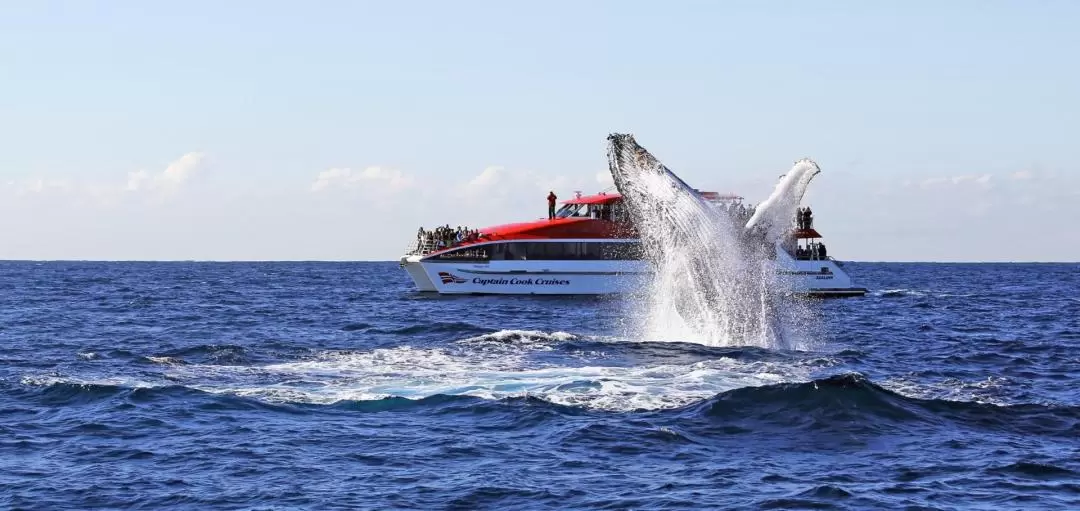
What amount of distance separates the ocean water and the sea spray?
1309mm

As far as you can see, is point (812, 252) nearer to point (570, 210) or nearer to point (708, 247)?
point (570, 210)

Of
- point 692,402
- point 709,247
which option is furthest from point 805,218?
point 692,402

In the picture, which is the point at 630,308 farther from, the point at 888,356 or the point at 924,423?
the point at 924,423

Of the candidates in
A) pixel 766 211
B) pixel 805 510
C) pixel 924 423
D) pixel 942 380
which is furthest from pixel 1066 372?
pixel 805 510

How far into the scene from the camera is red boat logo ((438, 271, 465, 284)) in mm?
58094

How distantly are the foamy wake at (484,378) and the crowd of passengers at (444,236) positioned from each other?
3049 centimetres

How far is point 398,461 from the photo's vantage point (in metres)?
15.0

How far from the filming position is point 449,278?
191 feet

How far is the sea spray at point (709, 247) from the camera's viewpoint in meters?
26.0

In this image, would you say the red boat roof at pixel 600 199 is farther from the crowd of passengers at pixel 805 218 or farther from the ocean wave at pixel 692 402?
the ocean wave at pixel 692 402

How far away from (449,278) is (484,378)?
117 feet

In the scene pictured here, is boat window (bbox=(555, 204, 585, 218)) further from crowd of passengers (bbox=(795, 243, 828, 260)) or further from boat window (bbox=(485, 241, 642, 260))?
crowd of passengers (bbox=(795, 243, 828, 260))

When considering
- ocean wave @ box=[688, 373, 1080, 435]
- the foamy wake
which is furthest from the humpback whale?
ocean wave @ box=[688, 373, 1080, 435]

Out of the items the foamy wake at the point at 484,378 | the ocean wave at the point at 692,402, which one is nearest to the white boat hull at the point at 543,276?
the foamy wake at the point at 484,378
